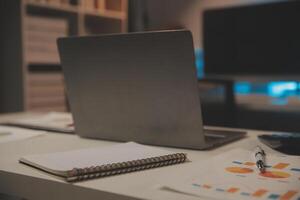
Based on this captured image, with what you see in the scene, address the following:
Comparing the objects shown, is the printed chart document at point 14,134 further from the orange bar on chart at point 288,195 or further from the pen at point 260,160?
the orange bar on chart at point 288,195

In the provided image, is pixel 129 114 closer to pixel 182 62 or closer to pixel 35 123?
pixel 182 62

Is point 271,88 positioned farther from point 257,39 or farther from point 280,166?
point 280,166

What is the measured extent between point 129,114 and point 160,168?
0.30 meters

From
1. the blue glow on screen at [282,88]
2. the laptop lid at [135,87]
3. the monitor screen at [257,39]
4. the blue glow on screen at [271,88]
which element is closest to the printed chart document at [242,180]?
the laptop lid at [135,87]

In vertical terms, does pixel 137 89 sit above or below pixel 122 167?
above

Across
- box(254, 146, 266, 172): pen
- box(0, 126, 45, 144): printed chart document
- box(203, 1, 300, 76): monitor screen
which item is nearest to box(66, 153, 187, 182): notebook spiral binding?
box(254, 146, 266, 172): pen

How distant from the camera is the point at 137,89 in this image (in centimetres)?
101

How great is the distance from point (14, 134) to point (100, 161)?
548 mm

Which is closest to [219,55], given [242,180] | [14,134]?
[14,134]

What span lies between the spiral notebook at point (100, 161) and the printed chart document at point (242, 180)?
8 cm

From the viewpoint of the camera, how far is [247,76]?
272 centimetres


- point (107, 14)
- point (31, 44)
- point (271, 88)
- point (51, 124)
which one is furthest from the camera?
point (107, 14)

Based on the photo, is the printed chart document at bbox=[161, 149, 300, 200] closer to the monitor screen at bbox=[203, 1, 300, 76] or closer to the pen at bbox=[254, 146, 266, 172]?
the pen at bbox=[254, 146, 266, 172]

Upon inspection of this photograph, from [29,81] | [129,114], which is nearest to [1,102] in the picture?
[29,81]
